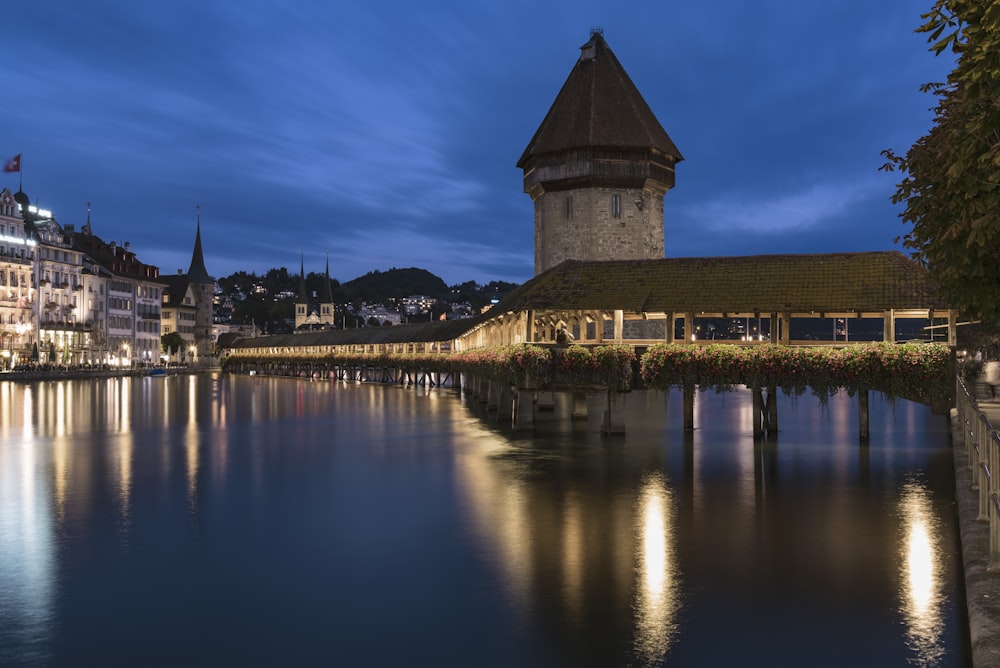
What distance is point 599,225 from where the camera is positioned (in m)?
57.1

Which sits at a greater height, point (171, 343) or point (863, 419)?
point (171, 343)

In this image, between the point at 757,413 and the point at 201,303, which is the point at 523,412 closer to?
the point at 757,413

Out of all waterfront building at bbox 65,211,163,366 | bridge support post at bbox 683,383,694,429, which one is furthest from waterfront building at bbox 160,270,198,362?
bridge support post at bbox 683,383,694,429

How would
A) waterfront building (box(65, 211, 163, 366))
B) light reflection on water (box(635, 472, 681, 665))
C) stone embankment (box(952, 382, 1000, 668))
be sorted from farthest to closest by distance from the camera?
waterfront building (box(65, 211, 163, 366))
light reflection on water (box(635, 472, 681, 665))
stone embankment (box(952, 382, 1000, 668))

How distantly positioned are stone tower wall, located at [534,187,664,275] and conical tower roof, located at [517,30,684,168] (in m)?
3.00

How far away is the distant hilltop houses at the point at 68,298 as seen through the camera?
103 m

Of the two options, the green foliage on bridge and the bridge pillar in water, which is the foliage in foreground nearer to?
the green foliage on bridge

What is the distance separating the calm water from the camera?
10961mm

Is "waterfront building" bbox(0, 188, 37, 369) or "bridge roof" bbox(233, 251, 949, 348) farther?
"waterfront building" bbox(0, 188, 37, 369)

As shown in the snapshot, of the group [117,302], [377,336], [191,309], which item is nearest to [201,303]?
[191,309]

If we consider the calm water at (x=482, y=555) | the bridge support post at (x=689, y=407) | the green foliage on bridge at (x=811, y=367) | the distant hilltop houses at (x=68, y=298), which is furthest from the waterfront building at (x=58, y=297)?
the green foliage on bridge at (x=811, y=367)

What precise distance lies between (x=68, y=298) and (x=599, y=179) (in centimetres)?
8276

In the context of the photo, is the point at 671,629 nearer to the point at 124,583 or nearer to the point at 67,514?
the point at 124,583

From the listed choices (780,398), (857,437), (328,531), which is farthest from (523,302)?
(780,398)
